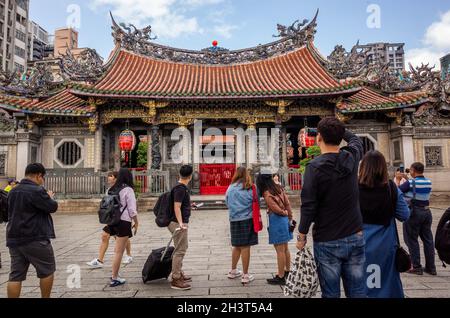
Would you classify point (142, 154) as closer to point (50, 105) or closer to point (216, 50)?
point (50, 105)

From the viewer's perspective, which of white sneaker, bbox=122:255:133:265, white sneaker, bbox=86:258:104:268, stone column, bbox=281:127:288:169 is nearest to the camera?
white sneaker, bbox=86:258:104:268

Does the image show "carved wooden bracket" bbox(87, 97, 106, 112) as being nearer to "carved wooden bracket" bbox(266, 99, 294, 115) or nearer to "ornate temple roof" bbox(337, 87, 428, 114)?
"carved wooden bracket" bbox(266, 99, 294, 115)

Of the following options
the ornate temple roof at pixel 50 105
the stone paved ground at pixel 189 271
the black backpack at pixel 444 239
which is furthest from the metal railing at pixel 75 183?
the black backpack at pixel 444 239

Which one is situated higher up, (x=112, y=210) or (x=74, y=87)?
(x=74, y=87)

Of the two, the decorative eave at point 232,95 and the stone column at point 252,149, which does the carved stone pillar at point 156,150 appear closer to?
the decorative eave at point 232,95

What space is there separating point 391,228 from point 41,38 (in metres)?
68.4

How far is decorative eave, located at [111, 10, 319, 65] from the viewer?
50.9 ft

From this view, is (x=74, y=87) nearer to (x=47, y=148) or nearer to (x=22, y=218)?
(x=47, y=148)

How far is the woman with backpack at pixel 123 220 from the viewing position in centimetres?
381

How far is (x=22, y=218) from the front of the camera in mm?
2881

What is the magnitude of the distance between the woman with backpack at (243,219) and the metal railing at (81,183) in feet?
28.0

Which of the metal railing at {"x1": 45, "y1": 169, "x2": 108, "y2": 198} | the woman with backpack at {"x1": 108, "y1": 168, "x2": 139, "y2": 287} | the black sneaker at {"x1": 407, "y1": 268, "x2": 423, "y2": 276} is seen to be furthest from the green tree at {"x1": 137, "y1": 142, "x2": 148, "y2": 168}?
the black sneaker at {"x1": 407, "y1": 268, "x2": 423, "y2": 276}

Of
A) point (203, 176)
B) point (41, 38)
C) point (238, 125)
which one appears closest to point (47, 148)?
point (203, 176)

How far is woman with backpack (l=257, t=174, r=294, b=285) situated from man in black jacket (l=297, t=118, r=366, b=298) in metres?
1.59
